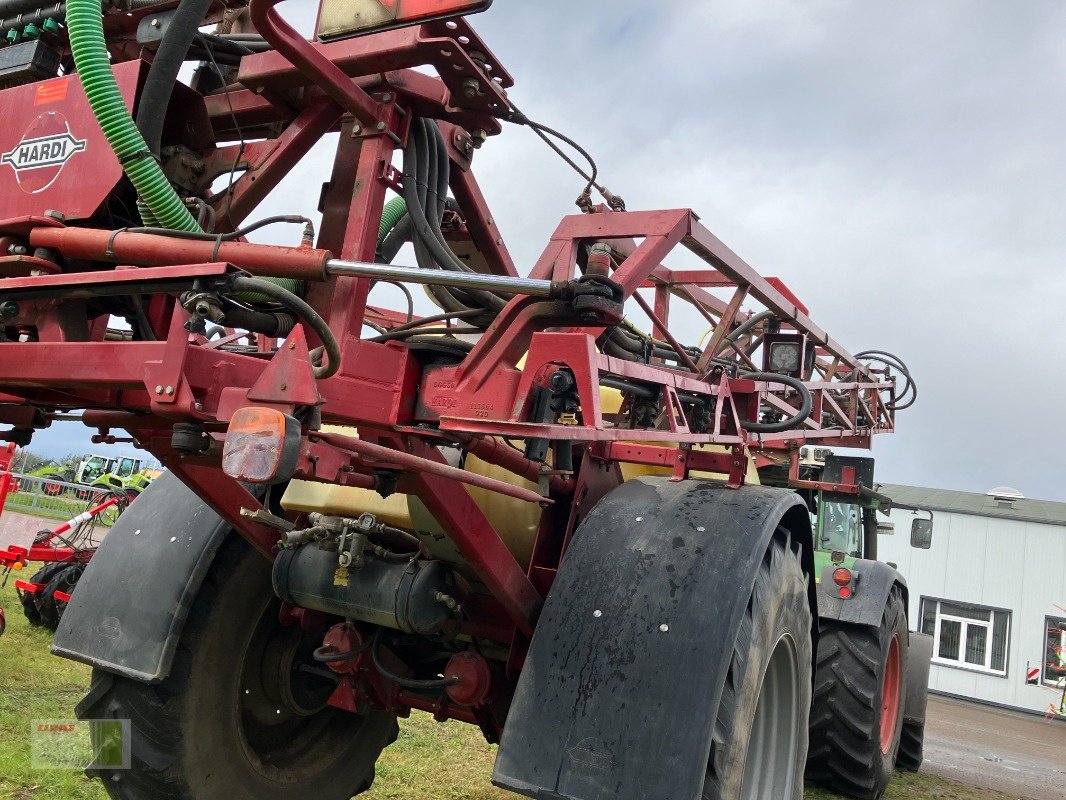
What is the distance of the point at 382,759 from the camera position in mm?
4934

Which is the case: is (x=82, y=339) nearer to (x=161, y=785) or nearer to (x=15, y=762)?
(x=161, y=785)

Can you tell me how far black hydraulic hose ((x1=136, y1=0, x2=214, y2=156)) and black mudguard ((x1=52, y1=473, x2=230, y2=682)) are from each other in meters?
1.46

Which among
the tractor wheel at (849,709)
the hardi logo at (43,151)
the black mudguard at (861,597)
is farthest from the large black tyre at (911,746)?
the hardi logo at (43,151)

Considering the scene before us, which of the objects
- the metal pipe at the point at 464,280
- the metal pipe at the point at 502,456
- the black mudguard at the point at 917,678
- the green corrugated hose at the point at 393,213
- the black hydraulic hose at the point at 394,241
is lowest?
the black mudguard at the point at 917,678

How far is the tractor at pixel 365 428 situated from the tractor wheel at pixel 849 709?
198 centimetres

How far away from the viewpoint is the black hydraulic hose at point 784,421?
3.46 m

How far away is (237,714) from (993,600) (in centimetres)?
1989

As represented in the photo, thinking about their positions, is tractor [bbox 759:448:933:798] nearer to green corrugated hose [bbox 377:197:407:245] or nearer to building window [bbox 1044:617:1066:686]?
green corrugated hose [bbox 377:197:407:245]

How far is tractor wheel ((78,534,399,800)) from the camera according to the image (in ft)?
10.3

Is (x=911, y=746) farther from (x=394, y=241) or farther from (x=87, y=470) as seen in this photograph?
(x=87, y=470)

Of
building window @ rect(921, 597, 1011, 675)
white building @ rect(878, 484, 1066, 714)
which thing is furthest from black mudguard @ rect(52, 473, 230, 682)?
building window @ rect(921, 597, 1011, 675)

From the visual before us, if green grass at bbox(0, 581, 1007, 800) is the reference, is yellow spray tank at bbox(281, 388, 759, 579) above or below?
above

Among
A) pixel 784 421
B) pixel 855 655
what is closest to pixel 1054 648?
pixel 855 655

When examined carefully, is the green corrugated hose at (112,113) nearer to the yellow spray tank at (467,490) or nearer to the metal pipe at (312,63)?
the metal pipe at (312,63)
